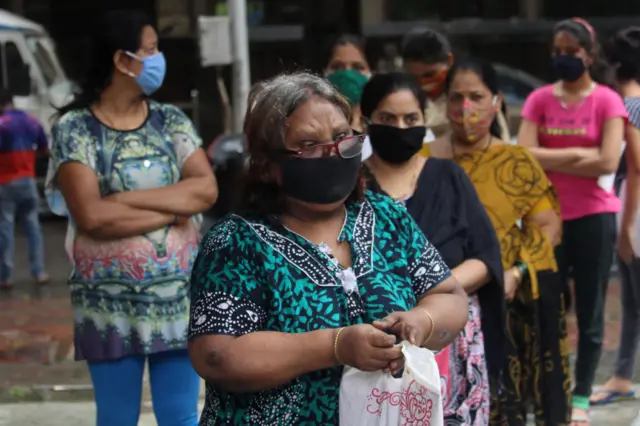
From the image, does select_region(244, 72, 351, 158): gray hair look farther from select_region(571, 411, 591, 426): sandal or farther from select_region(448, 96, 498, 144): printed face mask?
select_region(571, 411, 591, 426): sandal

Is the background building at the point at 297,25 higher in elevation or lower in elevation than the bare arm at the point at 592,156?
lower

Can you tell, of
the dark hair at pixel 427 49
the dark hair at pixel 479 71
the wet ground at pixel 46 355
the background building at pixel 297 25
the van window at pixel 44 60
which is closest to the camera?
the dark hair at pixel 479 71

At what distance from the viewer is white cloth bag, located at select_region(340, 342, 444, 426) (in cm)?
259

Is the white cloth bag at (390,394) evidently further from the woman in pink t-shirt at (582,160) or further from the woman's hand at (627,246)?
the woman's hand at (627,246)

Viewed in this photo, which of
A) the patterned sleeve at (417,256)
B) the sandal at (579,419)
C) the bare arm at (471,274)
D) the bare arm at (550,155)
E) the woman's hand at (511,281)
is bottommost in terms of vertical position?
the sandal at (579,419)

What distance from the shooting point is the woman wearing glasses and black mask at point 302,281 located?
2596 millimetres

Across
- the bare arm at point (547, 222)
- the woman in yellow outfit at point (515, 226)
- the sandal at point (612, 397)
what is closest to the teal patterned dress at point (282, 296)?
the woman in yellow outfit at point (515, 226)

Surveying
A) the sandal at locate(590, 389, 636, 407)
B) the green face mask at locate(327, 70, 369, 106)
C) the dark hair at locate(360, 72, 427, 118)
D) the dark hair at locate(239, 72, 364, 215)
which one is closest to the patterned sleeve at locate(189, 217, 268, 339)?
the dark hair at locate(239, 72, 364, 215)

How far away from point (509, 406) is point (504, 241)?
0.68 m

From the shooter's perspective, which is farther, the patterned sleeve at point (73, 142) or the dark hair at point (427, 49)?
the dark hair at point (427, 49)

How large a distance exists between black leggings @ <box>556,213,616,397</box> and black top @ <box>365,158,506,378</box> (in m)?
1.79

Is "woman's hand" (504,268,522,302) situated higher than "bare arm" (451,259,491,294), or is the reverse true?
"bare arm" (451,259,491,294)

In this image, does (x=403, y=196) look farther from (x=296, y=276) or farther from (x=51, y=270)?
(x=51, y=270)

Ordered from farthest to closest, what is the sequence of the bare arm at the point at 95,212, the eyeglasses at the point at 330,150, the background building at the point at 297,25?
the background building at the point at 297,25 → the bare arm at the point at 95,212 → the eyeglasses at the point at 330,150
